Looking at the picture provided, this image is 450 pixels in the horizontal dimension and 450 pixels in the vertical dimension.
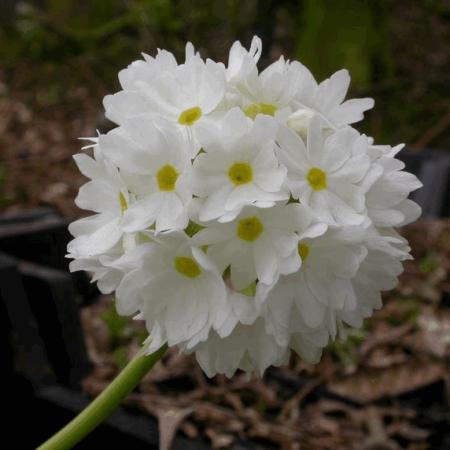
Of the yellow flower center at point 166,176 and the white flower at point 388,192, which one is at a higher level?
the yellow flower center at point 166,176

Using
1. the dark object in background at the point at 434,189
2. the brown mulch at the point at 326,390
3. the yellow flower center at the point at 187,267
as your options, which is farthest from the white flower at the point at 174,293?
the dark object in background at the point at 434,189

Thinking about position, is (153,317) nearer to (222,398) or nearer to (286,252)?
(286,252)

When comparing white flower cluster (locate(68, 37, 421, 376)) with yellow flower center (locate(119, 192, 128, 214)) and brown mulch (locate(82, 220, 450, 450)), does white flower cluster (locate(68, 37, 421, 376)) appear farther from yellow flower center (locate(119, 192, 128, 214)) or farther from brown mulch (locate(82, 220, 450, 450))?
brown mulch (locate(82, 220, 450, 450))

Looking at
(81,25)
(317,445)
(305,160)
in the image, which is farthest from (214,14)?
(305,160)

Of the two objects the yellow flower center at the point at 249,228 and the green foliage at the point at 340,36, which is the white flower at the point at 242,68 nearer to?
the yellow flower center at the point at 249,228

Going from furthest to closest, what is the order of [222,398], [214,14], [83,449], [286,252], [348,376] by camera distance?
[214,14] < [348,376] < [222,398] < [83,449] < [286,252]

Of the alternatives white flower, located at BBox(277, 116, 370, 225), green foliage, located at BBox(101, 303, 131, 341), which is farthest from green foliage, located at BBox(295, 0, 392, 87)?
white flower, located at BBox(277, 116, 370, 225)
